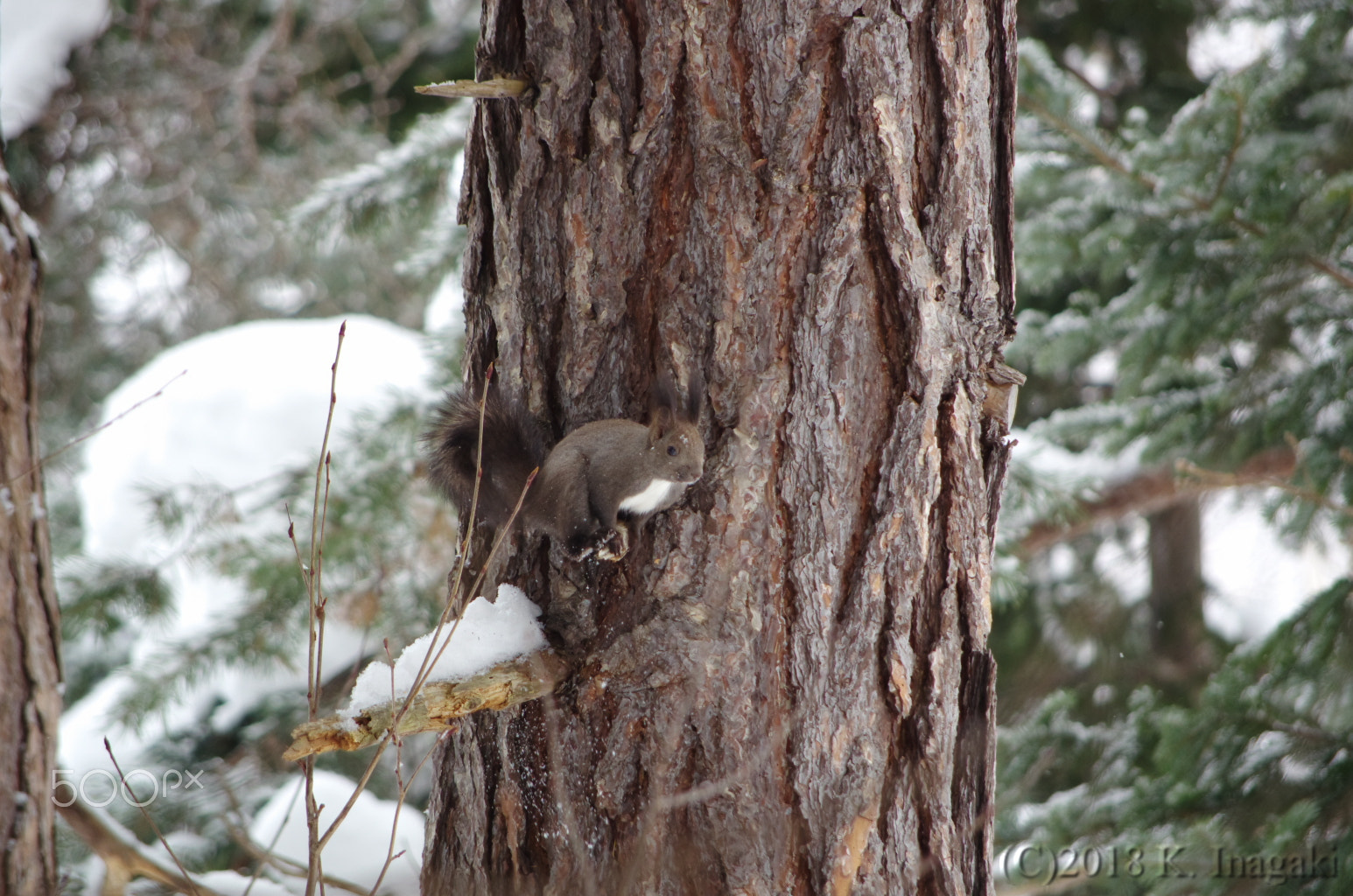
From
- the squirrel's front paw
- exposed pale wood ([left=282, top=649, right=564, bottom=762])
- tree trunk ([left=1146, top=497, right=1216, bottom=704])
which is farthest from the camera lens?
tree trunk ([left=1146, top=497, right=1216, bottom=704])

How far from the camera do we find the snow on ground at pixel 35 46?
2.84 metres

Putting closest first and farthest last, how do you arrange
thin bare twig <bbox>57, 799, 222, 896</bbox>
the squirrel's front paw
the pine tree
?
the squirrel's front paw < thin bare twig <bbox>57, 799, 222, 896</bbox> < the pine tree

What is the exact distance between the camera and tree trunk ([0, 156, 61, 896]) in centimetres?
152

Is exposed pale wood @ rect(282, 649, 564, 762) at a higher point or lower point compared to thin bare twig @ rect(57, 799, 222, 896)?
higher

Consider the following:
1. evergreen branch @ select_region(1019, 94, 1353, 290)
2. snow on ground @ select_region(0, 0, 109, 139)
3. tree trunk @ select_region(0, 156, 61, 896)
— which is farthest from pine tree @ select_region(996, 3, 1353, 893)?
snow on ground @ select_region(0, 0, 109, 139)

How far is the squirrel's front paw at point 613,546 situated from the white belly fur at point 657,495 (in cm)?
5

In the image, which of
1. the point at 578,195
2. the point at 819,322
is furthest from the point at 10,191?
the point at 819,322

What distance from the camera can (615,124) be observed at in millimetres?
1161

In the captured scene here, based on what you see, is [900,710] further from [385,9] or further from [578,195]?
[385,9]

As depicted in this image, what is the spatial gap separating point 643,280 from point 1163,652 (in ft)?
11.4

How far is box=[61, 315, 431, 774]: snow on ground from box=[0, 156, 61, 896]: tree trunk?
1050mm

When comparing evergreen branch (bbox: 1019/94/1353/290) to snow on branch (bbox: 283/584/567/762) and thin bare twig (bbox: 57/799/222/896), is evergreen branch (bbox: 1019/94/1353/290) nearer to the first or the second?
snow on branch (bbox: 283/584/567/762)

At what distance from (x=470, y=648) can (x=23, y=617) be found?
0.96 m

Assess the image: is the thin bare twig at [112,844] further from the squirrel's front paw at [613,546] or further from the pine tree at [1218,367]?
the pine tree at [1218,367]
